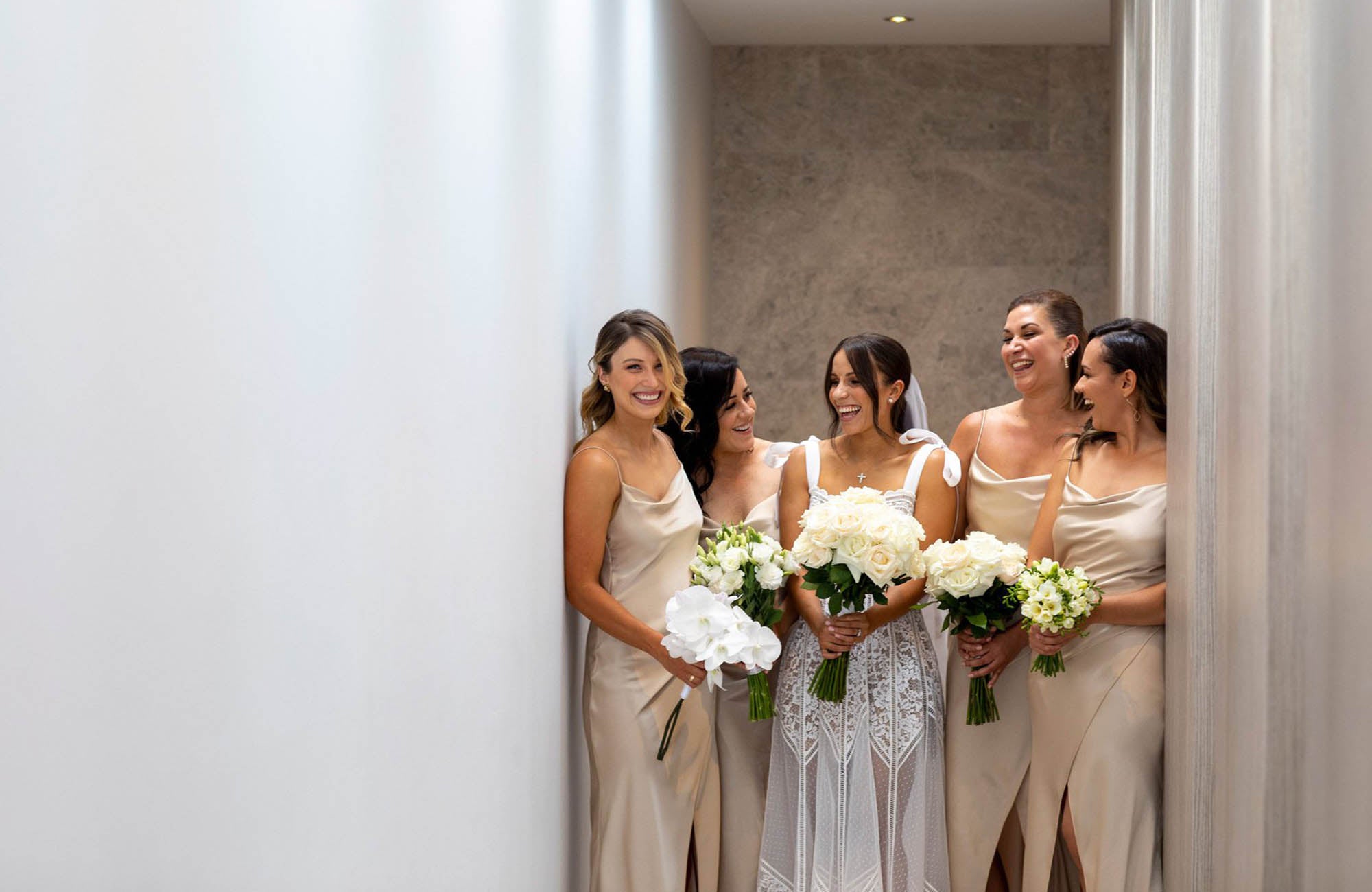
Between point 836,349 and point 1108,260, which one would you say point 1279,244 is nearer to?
point 836,349

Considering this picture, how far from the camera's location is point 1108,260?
279 inches

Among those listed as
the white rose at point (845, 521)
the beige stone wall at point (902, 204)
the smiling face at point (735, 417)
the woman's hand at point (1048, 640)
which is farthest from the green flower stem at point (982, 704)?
the beige stone wall at point (902, 204)

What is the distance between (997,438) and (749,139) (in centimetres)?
368

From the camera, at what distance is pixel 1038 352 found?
398cm

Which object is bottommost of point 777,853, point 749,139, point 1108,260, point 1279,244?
point 777,853

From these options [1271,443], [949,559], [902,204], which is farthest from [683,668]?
[902,204]

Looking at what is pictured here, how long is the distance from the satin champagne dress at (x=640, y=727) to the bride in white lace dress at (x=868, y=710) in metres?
0.30

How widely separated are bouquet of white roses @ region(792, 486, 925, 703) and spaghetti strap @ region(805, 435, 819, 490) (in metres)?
0.31

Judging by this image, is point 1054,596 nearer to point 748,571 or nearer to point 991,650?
point 991,650

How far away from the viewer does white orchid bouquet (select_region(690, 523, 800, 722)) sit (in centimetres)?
345

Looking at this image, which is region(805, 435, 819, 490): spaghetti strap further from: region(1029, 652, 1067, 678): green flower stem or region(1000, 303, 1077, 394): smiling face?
region(1029, 652, 1067, 678): green flower stem

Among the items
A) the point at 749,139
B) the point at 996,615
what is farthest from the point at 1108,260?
the point at 996,615

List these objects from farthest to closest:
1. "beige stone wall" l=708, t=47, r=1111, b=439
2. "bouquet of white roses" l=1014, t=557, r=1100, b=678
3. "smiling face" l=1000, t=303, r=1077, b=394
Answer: "beige stone wall" l=708, t=47, r=1111, b=439 → "smiling face" l=1000, t=303, r=1077, b=394 → "bouquet of white roses" l=1014, t=557, r=1100, b=678

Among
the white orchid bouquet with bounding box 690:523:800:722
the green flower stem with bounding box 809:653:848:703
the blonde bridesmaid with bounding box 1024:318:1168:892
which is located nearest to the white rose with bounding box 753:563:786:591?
the white orchid bouquet with bounding box 690:523:800:722
